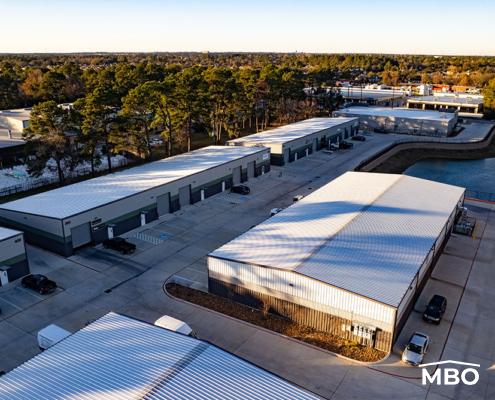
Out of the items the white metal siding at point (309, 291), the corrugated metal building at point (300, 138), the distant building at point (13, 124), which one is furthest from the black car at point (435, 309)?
the distant building at point (13, 124)

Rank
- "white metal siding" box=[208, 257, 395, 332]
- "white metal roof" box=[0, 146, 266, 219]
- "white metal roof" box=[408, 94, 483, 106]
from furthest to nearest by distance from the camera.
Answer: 1. "white metal roof" box=[408, 94, 483, 106]
2. "white metal roof" box=[0, 146, 266, 219]
3. "white metal siding" box=[208, 257, 395, 332]

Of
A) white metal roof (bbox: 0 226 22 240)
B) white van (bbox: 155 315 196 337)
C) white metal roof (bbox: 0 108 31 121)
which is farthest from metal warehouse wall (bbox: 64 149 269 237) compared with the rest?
white metal roof (bbox: 0 108 31 121)

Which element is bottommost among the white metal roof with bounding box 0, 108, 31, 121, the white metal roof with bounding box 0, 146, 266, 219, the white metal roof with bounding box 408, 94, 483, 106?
the white metal roof with bounding box 0, 146, 266, 219

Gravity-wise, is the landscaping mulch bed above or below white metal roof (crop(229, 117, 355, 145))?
below

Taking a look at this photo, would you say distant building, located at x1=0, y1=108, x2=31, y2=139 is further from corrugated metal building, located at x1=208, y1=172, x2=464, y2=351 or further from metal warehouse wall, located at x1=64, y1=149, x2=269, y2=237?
corrugated metal building, located at x1=208, y1=172, x2=464, y2=351

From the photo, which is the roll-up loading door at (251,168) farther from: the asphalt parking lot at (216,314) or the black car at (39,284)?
the black car at (39,284)

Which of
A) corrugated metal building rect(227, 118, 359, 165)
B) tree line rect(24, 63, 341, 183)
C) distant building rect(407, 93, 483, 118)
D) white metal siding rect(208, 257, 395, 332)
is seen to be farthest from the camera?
distant building rect(407, 93, 483, 118)

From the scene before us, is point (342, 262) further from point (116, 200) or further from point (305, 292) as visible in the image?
point (116, 200)
